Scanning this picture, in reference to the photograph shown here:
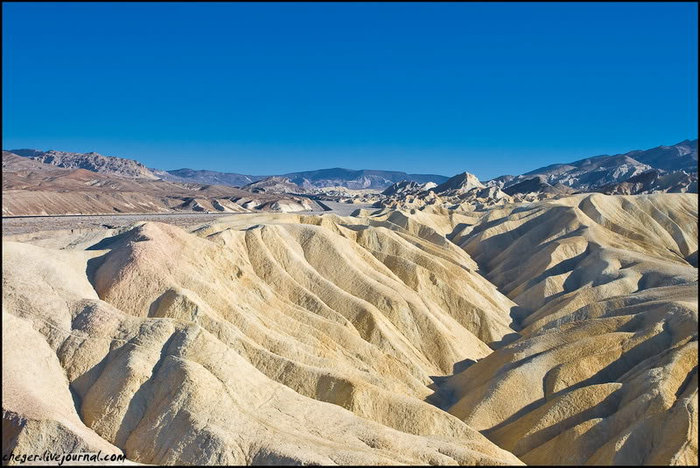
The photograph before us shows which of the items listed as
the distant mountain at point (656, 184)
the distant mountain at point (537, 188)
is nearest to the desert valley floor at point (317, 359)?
the distant mountain at point (656, 184)

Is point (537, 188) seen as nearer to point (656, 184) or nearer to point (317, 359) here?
point (656, 184)

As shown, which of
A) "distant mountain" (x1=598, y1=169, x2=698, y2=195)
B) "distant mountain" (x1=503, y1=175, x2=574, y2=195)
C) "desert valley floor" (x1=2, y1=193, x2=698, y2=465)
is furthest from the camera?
"distant mountain" (x1=503, y1=175, x2=574, y2=195)

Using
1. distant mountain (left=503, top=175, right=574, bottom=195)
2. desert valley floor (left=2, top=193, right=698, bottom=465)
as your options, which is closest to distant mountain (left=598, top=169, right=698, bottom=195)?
distant mountain (left=503, top=175, right=574, bottom=195)

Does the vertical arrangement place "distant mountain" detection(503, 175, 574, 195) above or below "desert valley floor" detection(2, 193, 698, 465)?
above

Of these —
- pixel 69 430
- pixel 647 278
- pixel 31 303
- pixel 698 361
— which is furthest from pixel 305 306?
pixel 647 278

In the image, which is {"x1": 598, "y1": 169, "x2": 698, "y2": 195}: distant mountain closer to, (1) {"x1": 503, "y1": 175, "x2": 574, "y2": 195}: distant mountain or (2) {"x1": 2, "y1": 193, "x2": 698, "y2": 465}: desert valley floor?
(1) {"x1": 503, "y1": 175, "x2": 574, "y2": 195}: distant mountain

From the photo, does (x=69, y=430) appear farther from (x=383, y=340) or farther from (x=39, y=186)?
(x=39, y=186)

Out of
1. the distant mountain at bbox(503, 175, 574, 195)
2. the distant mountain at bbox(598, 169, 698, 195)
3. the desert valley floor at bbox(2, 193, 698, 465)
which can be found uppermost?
the distant mountain at bbox(503, 175, 574, 195)

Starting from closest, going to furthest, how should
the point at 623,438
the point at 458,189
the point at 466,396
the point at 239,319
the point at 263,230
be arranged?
the point at 623,438
the point at 239,319
the point at 466,396
the point at 263,230
the point at 458,189
